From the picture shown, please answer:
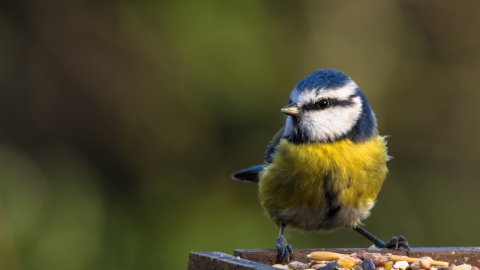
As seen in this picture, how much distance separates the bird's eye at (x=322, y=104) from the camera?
10.5 ft

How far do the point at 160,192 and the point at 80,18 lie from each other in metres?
1.44

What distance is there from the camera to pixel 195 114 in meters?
5.13

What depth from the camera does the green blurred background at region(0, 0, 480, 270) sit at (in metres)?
4.66

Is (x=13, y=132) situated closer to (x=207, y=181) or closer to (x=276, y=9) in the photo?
(x=207, y=181)

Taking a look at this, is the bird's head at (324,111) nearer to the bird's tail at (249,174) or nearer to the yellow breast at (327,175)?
the yellow breast at (327,175)

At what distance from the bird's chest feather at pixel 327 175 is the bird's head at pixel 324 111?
4 centimetres

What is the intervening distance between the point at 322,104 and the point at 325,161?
27cm

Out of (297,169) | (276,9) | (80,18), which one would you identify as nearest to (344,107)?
(297,169)

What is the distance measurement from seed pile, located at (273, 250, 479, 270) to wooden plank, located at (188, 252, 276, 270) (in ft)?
1.11

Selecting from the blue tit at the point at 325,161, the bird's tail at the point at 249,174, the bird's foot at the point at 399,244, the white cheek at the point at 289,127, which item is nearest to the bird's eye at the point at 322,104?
the blue tit at the point at 325,161

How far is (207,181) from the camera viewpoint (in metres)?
5.09

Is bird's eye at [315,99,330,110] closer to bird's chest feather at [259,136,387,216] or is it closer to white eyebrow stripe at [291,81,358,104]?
white eyebrow stripe at [291,81,358,104]

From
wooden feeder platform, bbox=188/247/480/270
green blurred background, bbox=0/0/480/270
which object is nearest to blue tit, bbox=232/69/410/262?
wooden feeder platform, bbox=188/247/480/270

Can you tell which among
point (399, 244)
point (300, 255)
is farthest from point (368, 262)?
point (399, 244)
